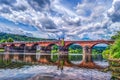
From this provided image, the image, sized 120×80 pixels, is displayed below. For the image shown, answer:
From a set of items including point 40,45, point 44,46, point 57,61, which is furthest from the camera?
point 40,45

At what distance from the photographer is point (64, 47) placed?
150 m

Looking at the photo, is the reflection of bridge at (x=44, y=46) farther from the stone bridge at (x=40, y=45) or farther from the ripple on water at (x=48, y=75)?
the ripple on water at (x=48, y=75)

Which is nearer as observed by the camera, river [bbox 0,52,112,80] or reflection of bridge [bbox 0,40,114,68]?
river [bbox 0,52,112,80]

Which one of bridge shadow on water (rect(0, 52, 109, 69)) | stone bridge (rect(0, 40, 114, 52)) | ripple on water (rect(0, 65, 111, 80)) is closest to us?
ripple on water (rect(0, 65, 111, 80))

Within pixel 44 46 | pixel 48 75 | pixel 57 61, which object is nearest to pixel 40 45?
pixel 44 46

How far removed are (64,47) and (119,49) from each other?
85789 millimetres

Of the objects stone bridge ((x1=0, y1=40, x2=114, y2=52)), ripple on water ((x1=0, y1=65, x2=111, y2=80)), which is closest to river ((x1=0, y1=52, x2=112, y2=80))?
ripple on water ((x1=0, y1=65, x2=111, y2=80))

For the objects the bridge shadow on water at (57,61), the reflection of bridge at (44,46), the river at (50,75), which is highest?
the reflection of bridge at (44,46)

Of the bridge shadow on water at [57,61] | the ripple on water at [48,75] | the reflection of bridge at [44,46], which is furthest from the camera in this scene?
the reflection of bridge at [44,46]

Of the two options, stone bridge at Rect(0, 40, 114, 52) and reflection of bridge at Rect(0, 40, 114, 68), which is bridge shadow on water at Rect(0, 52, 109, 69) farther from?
stone bridge at Rect(0, 40, 114, 52)

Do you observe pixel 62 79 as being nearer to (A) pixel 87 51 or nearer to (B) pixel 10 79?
(B) pixel 10 79

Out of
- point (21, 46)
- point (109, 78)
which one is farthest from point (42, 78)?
point (21, 46)

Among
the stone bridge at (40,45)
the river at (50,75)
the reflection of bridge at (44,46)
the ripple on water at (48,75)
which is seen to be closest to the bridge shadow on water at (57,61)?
the river at (50,75)

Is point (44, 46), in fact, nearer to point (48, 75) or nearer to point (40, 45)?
point (40, 45)
